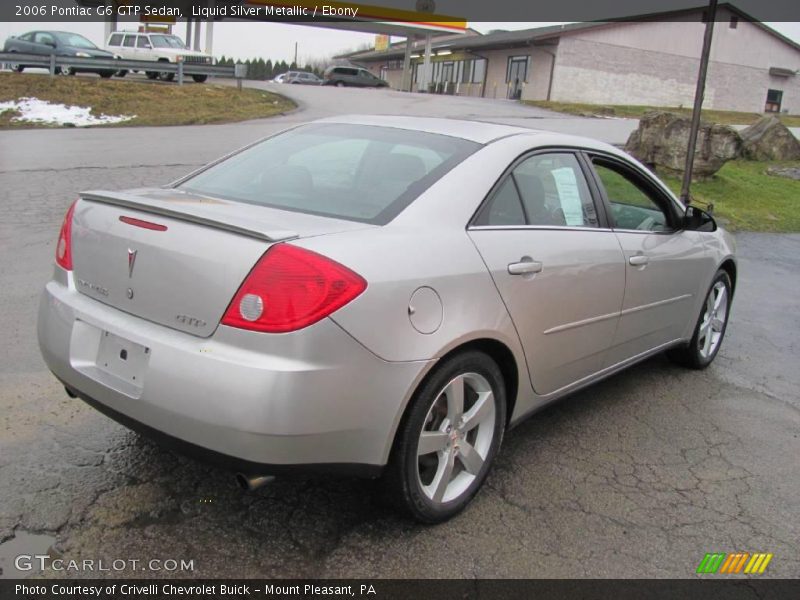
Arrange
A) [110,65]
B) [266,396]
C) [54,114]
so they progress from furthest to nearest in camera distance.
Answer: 1. [110,65]
2. [54,114]
3. [266,396]

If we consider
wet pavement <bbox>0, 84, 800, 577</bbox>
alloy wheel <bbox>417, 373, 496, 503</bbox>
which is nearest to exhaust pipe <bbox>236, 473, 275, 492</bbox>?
wet pavement <bbox>0, 84, 800, 577</bbox>

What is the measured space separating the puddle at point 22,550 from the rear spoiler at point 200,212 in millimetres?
1254

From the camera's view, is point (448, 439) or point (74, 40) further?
point (74, 40)

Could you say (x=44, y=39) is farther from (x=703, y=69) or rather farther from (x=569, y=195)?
(x=569, y=195)

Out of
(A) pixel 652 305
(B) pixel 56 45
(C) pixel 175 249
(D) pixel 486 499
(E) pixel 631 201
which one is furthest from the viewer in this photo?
(B) pixel 56 45

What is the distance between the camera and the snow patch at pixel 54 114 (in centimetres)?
1773

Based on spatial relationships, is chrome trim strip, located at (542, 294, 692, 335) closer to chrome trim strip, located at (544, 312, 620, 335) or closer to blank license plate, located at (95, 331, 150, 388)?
chrome trim strip, located at (544, 312, 620, 335)

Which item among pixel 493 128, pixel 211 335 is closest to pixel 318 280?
pixel 211 335

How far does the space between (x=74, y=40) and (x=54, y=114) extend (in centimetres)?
919

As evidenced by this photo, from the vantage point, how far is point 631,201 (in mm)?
4688

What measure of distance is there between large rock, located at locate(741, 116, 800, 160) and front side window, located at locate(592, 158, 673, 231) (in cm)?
1438

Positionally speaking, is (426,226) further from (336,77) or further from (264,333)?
(336,77)

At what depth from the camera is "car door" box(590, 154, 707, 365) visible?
151 inches

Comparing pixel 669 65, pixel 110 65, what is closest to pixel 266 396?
pixel 110 65
